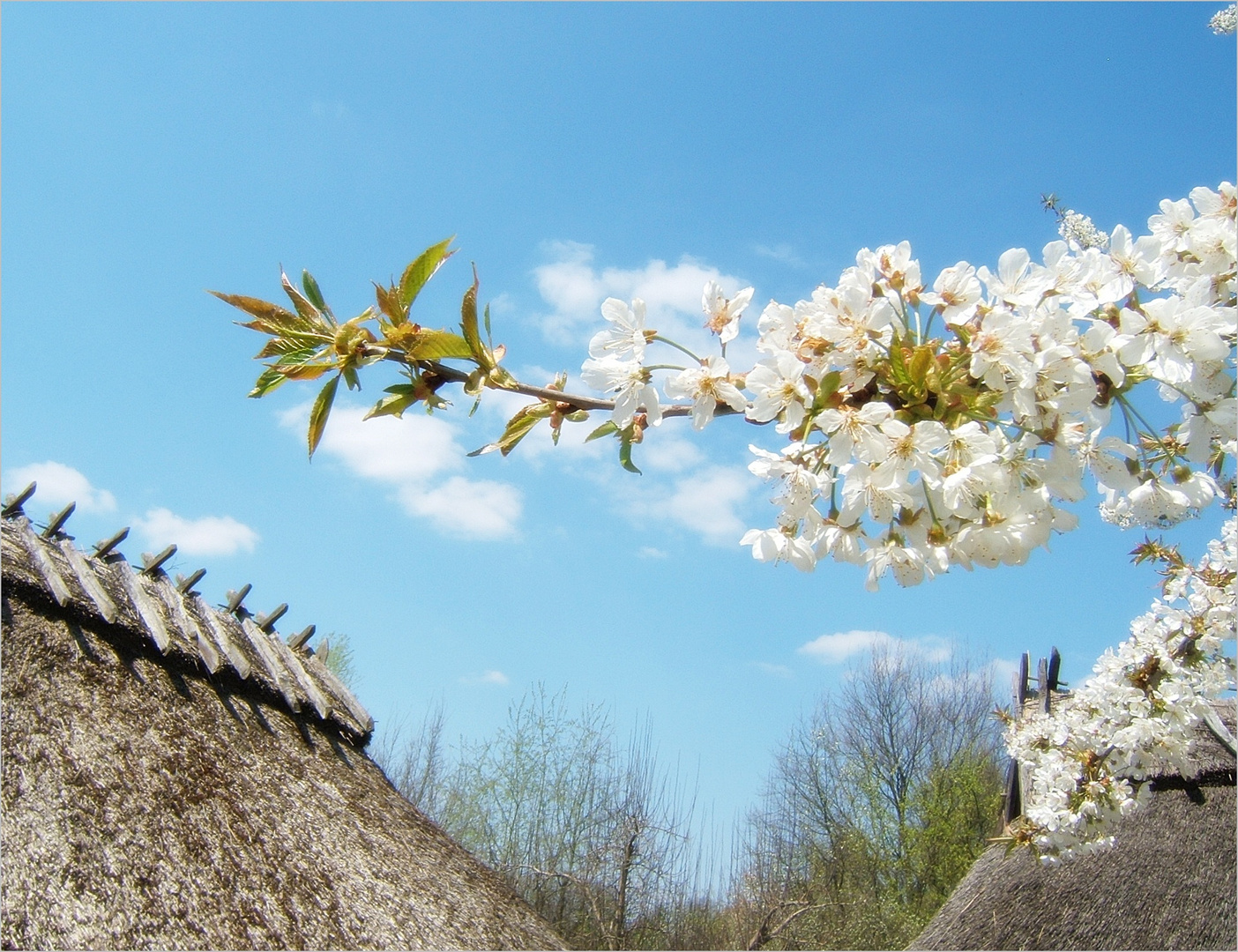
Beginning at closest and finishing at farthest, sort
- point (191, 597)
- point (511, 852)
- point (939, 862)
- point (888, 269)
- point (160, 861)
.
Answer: point (888, 269) → point (160, 861) → point (191, 597) → point (511, 852) → point (939, 862)

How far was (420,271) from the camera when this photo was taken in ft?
2.93

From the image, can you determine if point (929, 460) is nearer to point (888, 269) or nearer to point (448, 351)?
point (888, 269)

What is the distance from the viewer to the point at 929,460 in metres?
0.75

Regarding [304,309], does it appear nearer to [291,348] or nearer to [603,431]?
[291,348]

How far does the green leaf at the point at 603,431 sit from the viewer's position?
2.94ft

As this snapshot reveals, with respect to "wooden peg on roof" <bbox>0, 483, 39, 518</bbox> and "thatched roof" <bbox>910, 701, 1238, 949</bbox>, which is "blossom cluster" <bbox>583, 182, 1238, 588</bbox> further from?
"thatched roof" <bbox>910, 701, 1238, 949</bbox>

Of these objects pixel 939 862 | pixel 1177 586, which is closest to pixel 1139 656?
pixel 1177 586

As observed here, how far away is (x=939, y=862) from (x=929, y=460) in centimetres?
1738

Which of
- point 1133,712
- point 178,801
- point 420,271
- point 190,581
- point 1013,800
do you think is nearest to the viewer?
point 420,271

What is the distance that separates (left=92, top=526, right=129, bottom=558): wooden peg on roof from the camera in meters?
5.87

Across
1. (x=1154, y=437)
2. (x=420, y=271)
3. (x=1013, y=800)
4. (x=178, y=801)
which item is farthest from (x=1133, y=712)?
(x=1013, y=800)

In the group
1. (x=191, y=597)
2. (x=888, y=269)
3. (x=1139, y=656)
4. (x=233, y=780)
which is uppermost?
(x=191, y=597)

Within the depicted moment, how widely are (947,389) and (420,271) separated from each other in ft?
1.73

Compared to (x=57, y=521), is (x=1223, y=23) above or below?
above
